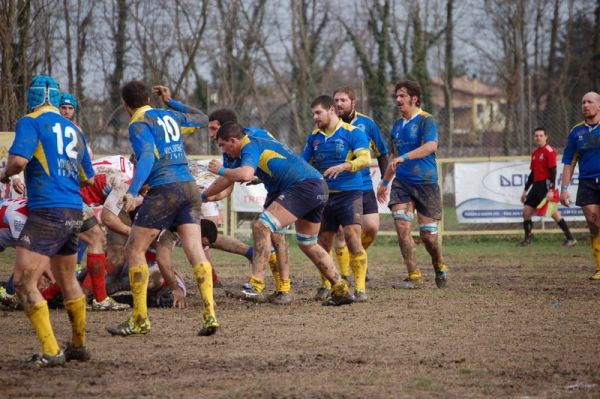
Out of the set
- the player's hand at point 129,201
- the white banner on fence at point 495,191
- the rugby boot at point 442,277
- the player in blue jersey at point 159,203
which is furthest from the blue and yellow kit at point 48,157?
the white banner on fence at point 495,191

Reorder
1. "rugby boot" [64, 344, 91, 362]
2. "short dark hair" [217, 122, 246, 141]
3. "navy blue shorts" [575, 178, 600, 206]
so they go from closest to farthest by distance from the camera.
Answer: "rugby boot" [64, 344, 91, 362] → "short dark hair" [217, 122, 246, 141] → "navy blue shorts" [575, 178, 600, 206]

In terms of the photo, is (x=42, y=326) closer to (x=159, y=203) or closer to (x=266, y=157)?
(x=159, y=203)

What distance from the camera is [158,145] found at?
779 centimetres

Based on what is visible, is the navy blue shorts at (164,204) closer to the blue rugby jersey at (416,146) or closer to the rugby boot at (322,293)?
the rugby boot at (322,293)

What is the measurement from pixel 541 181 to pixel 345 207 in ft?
26.2

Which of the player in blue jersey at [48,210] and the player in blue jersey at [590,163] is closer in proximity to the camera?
the player in blue jersey at [48,210]

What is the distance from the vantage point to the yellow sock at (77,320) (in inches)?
269

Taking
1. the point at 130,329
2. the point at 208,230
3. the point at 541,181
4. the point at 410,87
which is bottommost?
the point at 130,329

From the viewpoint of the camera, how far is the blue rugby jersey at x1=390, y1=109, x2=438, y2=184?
36.6 feet

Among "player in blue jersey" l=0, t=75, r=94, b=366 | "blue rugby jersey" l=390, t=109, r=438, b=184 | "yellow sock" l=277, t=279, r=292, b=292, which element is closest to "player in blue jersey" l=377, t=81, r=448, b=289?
"blue rugby jersey" l=390, t=109, r=438, b=184

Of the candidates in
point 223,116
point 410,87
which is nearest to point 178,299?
point 223,116

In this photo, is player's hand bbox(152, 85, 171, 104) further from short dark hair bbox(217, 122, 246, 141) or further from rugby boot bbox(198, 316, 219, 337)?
rugby boot bbox(198, 316, 219, 337)

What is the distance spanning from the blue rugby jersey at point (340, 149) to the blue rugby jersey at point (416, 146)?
0.99 m

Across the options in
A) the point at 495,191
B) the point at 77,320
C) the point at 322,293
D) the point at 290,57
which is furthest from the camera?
the point at 290,57
